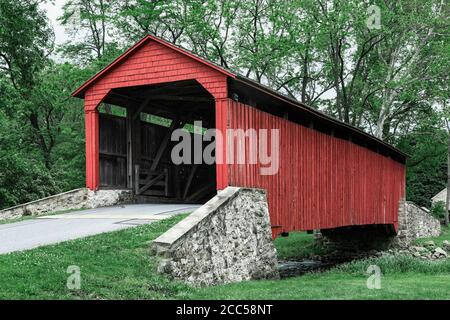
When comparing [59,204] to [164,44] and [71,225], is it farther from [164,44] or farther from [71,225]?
[164,44]

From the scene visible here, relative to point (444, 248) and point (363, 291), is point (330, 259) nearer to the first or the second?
point (444, 248)

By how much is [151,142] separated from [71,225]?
641 cm

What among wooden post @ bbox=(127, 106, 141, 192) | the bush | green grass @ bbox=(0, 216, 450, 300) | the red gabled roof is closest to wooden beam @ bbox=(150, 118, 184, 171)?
wooden post @ bbox=(127, 106, 141, 192)

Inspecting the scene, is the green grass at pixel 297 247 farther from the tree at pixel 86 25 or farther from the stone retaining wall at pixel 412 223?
the tree at pixel 86 25

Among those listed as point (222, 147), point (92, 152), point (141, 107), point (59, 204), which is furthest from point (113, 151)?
point (222, 147)

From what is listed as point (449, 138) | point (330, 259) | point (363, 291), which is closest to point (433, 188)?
point (449, 138)

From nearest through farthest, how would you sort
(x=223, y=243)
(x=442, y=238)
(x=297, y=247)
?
(x=223, y=243), (x=297, y=247), (x=442, y=238)

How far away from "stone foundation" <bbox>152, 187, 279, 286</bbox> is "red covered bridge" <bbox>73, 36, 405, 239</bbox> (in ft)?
3.10

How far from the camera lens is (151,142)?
17.3 m

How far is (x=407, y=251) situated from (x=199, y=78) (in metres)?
14.3

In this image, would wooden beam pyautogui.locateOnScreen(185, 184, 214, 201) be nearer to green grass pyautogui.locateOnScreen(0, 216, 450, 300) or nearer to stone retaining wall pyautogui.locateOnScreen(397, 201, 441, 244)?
green grass pyautogui.locateOnScreen(0, 216, 450, 300)

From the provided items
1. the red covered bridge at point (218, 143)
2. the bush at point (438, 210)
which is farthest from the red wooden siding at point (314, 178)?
the bush at point (438, 210)

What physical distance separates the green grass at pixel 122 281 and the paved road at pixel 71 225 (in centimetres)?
69

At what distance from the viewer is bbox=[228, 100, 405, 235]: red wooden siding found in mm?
12789
